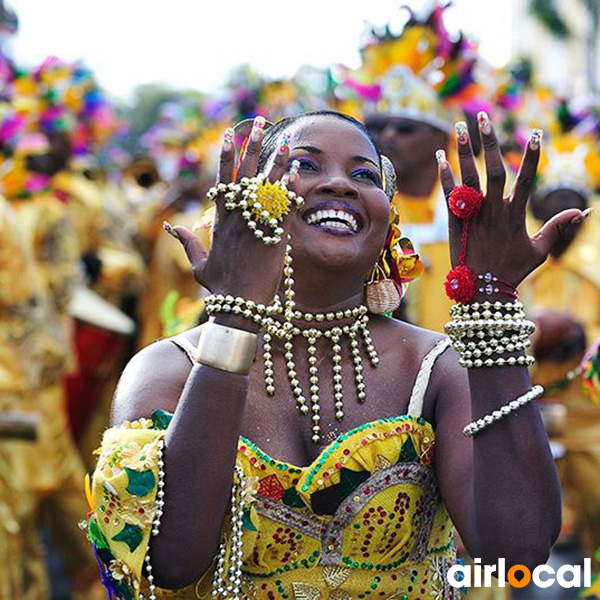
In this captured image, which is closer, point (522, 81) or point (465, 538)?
point (465, 538)

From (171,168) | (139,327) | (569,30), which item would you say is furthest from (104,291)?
(569,30)

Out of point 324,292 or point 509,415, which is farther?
point 324,292

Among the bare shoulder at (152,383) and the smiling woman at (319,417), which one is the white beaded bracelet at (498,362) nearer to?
the smiling woman at (319,417)

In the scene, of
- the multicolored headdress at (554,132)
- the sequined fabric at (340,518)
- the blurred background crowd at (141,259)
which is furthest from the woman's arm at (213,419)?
the multicolored headdress at (554,132)

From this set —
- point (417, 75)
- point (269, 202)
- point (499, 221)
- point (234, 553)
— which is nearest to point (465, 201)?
point (499, 221)

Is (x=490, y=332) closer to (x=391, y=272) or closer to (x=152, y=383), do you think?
(x=391, y=272)

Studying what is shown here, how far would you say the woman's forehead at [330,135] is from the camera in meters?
2.86

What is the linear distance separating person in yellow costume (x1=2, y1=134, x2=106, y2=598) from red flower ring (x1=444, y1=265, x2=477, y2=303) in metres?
4.66

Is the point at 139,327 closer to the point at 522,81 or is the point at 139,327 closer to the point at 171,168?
the point at 171,168

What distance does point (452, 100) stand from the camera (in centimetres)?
688

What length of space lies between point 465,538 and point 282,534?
34 cm

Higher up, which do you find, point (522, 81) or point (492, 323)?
point (522, 81)

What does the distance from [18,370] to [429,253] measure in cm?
211

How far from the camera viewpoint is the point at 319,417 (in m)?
2.82
